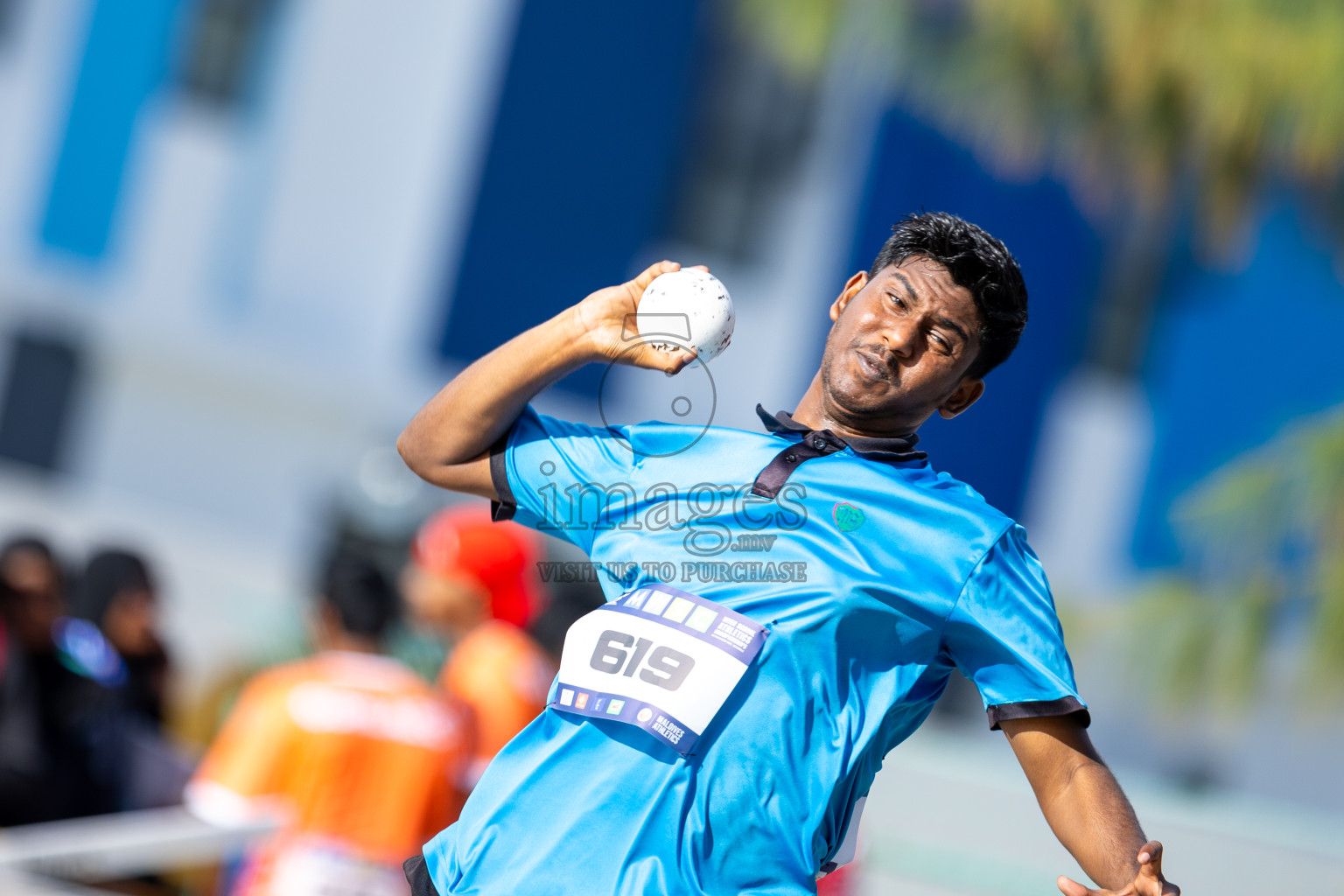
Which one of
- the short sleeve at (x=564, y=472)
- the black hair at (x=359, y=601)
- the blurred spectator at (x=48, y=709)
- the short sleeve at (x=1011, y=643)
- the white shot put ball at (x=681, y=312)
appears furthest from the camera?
the blurred spectator at (x=48, y=709)

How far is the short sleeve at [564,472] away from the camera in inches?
72.7

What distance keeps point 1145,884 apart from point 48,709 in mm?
3661

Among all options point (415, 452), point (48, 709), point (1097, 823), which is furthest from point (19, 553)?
point (1097, 823)

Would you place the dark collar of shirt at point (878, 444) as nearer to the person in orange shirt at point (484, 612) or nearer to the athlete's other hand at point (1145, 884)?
the athlete's other hand at point (1145, 884)

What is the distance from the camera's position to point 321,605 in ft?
13.1

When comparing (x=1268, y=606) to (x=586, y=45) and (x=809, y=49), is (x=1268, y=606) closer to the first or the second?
(x=809, y=49)

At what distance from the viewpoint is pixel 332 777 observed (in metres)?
3.56

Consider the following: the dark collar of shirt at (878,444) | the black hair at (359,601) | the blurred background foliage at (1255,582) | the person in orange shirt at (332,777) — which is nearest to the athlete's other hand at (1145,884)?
the dark collar of shirt at (878,444)

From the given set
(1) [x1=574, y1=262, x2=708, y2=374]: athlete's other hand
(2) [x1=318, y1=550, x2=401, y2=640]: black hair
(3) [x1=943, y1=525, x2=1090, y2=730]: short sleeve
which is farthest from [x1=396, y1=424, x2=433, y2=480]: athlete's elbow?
(2) [x1=318, y1=550, x2=401, y2=640]: black hair

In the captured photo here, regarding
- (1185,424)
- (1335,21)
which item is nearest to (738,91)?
(1185,424)

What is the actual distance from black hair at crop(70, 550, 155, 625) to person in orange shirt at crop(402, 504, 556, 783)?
1.65m

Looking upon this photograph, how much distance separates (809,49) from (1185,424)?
21.0 ft

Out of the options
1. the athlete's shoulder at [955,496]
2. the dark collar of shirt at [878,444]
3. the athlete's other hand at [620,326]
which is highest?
the athlete's other hand at [620,326]

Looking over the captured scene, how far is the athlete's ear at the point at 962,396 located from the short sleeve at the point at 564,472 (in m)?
0.41
